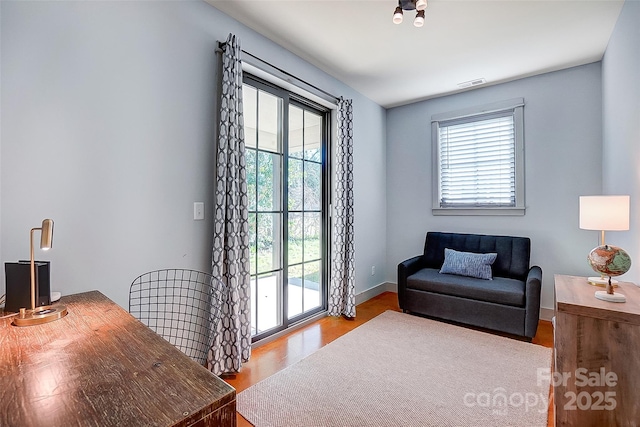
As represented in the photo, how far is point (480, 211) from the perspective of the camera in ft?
12.0

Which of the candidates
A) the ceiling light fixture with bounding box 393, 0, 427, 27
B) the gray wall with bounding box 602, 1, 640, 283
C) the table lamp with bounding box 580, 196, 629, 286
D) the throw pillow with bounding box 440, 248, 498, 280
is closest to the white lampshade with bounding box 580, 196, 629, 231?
the table lamp with bounding box 580, 196, 629, 286

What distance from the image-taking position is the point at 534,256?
338 cm

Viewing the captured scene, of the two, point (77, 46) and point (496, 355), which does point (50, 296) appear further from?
point (496, 355)

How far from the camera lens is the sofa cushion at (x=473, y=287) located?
280cm

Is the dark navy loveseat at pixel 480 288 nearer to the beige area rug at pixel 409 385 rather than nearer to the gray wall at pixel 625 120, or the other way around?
the beige area rug at pixel 409 385

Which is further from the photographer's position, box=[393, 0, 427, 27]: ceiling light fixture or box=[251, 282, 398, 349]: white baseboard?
box=[251, 282, 398, 349]: white baseboard

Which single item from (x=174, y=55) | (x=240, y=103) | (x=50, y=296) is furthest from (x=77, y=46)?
(x=50, y=296)

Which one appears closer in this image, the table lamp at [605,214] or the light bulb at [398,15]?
→ the table lamp at [605,214]

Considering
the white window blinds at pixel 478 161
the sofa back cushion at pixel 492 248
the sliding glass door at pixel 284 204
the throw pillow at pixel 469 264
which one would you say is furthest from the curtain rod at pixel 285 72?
the throw pillow at pixel 469 264

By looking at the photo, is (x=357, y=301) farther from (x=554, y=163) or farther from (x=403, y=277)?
(x=554, y=163)

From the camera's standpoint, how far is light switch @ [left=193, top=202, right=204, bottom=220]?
7.01 ft

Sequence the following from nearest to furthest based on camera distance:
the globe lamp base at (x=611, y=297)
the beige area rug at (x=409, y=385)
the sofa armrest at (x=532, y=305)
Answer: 1. the globe lamp base at (x=611, y=297)
2. the beige area rug at (x=409, y=385)
3. the sofa armrest at (x=532, y=305)

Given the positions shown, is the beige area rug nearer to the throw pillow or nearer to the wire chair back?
the wire chair back

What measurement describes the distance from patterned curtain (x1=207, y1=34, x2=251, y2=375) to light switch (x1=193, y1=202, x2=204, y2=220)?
11 cm
